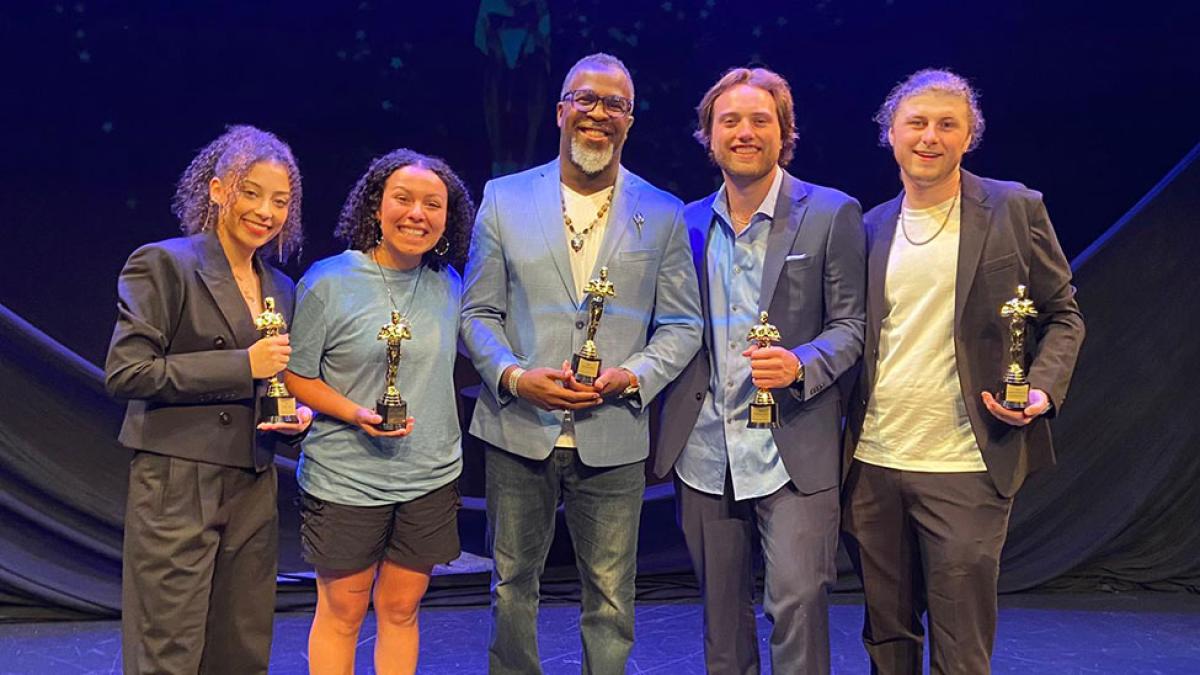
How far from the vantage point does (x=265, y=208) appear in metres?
2.56

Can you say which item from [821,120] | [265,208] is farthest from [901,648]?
[821,120]

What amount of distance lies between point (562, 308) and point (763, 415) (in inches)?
21.9

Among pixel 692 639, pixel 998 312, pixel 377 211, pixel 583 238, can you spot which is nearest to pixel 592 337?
pixel 583 238

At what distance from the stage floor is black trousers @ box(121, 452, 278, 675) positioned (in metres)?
1.15

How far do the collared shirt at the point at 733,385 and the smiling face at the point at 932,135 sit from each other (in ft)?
1.07

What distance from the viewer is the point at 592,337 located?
2588 mm

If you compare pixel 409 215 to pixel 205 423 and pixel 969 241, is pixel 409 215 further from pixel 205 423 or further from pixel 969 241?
pixel 969 241

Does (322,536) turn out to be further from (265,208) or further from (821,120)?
(821,120)

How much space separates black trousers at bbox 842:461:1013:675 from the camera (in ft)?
8.67

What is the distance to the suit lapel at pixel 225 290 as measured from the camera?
8.20 feet

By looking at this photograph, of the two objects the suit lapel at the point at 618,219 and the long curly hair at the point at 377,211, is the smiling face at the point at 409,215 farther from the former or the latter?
the suit lapel at the point at 618,219

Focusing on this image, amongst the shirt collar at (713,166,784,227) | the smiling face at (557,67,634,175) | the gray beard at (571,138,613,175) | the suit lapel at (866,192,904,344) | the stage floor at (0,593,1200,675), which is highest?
the smiling face at (557,67,634,175)

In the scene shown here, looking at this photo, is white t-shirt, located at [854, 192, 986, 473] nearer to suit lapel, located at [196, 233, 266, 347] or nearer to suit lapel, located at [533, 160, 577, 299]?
suit lapel, located at [533, 160, 577, 299]

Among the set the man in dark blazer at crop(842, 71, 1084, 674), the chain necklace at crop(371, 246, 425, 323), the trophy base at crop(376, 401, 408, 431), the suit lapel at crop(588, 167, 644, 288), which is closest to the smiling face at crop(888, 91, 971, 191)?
the man in dark blazer at crop(842, 71, 1084, 674)
